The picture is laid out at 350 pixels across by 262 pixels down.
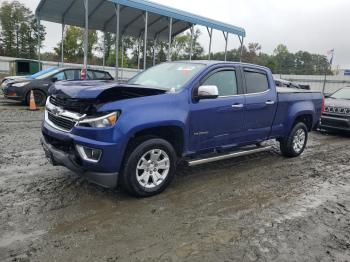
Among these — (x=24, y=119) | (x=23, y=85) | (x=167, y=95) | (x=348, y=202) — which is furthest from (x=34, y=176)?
(x=23, y=85)

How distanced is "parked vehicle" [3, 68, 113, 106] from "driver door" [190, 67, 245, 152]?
7.36 meters

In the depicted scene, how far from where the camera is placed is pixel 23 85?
40.7 ft

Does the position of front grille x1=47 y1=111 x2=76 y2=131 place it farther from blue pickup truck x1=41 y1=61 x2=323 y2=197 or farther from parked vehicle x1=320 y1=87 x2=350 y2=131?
parked vehicle x1=320 y1=87 x2=350 y2=131

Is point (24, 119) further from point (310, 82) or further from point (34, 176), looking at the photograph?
point (310, 82)

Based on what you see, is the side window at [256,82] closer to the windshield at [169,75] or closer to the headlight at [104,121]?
the windshield at [169,75]

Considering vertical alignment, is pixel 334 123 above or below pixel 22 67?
below

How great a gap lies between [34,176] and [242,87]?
3.67 metres

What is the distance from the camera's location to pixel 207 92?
16.0 feet

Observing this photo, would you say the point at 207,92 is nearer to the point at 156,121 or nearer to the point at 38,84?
the point at 156,121

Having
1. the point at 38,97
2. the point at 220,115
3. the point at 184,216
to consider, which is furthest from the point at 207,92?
the point at 38,97

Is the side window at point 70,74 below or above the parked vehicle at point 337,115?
above

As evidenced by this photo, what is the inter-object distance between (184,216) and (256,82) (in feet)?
10.4

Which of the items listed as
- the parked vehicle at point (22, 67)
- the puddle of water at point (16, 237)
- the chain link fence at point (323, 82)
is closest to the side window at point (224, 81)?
the puddle of water at point (16, 237)

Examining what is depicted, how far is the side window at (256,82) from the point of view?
19.8 ft
